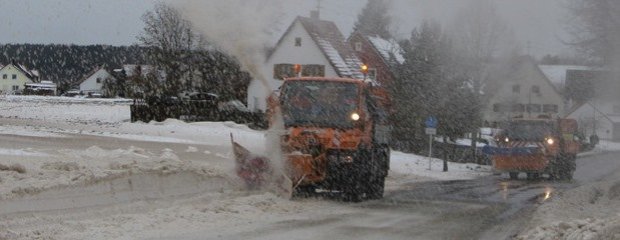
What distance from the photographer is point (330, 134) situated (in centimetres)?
1523

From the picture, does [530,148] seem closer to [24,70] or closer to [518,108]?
[518,108]

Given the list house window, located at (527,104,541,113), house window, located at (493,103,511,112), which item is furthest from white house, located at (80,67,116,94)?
house window, located at (527,104,541,113)

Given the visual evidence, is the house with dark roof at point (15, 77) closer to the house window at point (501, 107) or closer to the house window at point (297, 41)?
the house window at point (297, 41)

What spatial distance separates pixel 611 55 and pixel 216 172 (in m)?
8.40

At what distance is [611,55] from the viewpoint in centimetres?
1394

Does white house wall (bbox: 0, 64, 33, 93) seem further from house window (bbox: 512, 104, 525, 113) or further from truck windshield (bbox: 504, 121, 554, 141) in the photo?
truck windshield (bbox: 504, 121, 554, 141)

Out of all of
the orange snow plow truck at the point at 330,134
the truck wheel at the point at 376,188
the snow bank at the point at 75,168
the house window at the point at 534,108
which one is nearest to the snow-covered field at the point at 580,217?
the truck wheel at the point at 376,188

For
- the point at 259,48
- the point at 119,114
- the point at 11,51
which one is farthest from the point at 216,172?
the point at 11,51

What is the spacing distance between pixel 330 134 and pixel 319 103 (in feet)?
2.56

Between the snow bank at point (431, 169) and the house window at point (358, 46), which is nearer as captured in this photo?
the house window at point (358, 46)

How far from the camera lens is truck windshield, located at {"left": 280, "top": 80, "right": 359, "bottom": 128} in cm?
1558

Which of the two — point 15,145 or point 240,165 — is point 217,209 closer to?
point 240,165

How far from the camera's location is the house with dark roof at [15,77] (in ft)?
409

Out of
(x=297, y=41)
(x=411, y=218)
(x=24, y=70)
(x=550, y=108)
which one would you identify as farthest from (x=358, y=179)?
(x=24, y=70)
